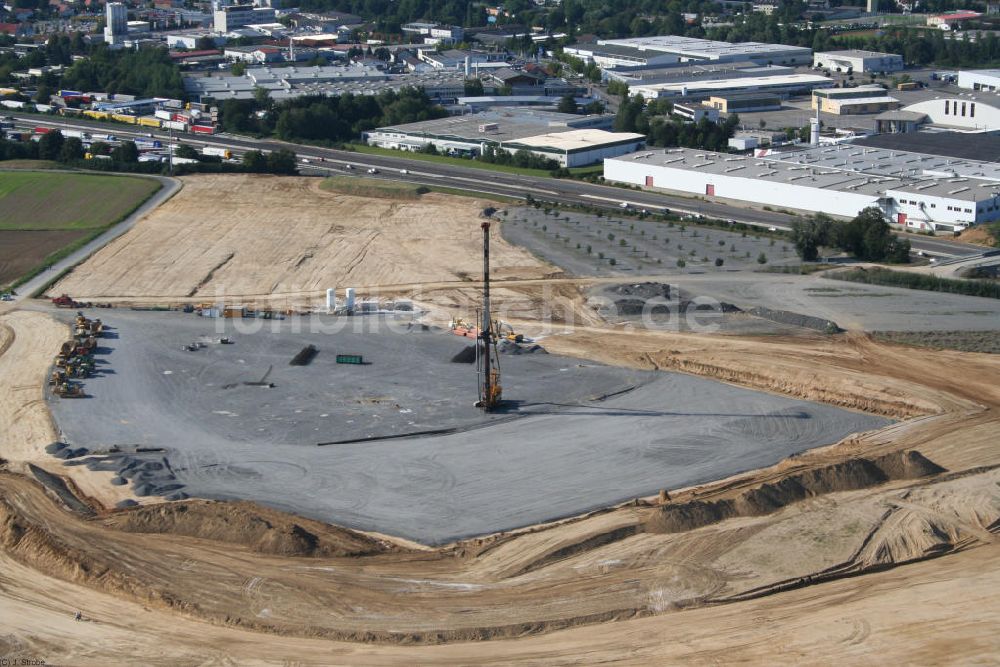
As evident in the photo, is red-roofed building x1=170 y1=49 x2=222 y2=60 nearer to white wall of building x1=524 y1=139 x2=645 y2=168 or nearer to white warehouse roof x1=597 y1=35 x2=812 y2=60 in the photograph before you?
white warehouse roof x1=597 y1=35 x2=812 y2=60

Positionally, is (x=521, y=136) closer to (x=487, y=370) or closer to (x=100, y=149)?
(x=100, y=149)

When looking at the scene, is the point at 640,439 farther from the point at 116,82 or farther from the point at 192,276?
the point at 116,82

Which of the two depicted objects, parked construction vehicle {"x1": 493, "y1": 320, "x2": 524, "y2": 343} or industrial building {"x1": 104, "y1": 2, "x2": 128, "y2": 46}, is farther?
industrial building {"x1": 104, "y1": 2, "x2": 128, "y2": 46}

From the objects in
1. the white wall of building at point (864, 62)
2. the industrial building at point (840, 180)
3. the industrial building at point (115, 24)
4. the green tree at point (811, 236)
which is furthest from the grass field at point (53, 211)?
the white wall of building at point (864, 62)

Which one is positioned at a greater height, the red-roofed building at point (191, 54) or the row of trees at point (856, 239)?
the red-roofed building at point (191, 54)

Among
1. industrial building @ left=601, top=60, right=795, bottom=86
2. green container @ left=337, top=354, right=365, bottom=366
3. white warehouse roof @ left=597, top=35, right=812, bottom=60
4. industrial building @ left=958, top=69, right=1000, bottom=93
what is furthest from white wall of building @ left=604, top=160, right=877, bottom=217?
white warehouse roof @ left=597, top=35, right=812, bottom=60

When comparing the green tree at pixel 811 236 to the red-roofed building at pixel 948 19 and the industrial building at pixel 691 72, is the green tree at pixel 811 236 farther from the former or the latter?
the red-roofed building at pixel 948 19

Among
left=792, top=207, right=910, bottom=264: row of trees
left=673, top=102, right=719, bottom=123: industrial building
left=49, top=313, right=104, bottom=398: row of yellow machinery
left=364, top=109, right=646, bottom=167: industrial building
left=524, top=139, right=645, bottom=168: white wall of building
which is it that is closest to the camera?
left=49, top=313, right=104, bottom=398: row of yellow machinery

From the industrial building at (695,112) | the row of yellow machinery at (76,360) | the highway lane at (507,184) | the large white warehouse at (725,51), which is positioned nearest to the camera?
the row of yellow machinery at (76,360)
